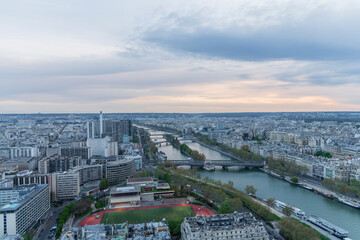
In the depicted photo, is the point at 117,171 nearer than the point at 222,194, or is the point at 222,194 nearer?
the point at 222,194

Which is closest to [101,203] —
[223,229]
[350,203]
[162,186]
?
[162,186]

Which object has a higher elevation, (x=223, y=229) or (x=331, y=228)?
(x=223, y=229)

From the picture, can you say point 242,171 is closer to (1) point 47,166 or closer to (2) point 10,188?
(1) point 47,166

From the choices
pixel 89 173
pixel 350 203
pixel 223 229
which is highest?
pixel 223 229

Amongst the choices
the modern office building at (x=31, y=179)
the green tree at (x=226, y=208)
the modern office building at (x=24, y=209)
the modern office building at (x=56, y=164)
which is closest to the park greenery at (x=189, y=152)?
the modern office building at (x=56, y=164)

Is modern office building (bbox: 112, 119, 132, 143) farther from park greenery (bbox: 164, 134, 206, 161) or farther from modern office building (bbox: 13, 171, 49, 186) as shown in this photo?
modern office building (bbox: 13, 171, 49, 186)

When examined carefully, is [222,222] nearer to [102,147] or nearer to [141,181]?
[141,181]

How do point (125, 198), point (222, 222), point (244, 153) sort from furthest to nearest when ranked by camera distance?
point (244, 153) < point (125, 198) < point (222, 222)
